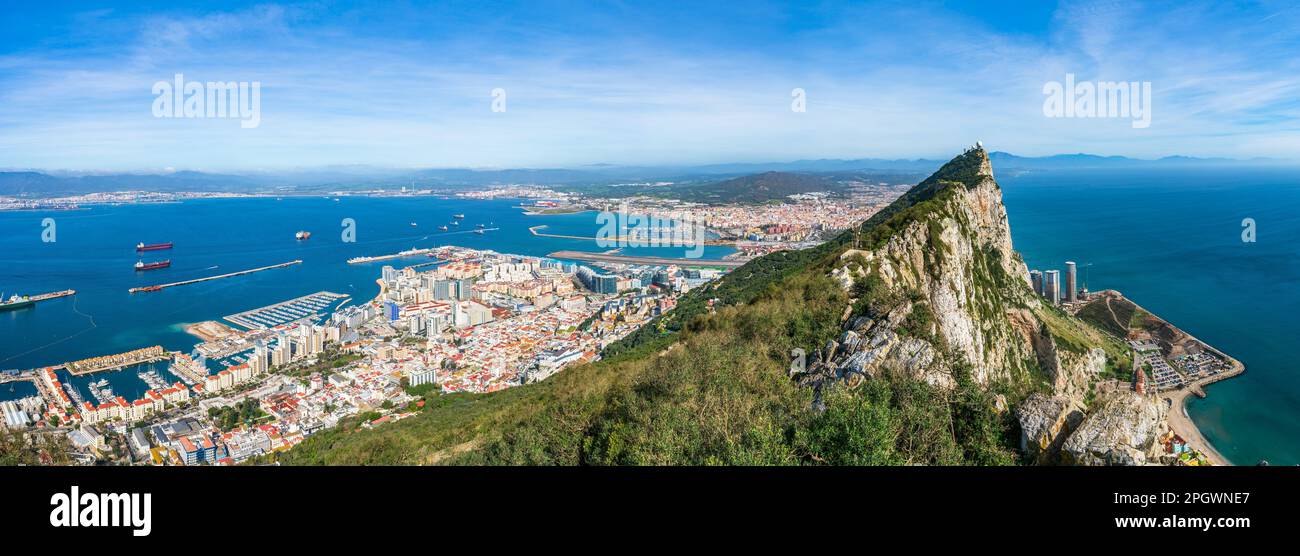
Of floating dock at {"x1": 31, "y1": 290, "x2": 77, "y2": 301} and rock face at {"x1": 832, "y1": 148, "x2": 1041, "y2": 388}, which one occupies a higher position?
rock face at {"x1": 832, "y1": 148, "x2": 1041, "y2": 388}

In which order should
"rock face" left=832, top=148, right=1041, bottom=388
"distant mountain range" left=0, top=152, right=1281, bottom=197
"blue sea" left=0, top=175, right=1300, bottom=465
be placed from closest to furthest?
"rock face" left=832, top=148, right=1041, bottom=388 → "blue sea" left=0, top=175, right=1300, bottom=465 → "distant mountain range" left=0, top=152, right=1281, bottom=197

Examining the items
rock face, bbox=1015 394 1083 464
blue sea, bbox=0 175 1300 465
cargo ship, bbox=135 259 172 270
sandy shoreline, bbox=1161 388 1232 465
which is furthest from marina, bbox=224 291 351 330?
sandy shoreline, bbox=1161 388 1232 465

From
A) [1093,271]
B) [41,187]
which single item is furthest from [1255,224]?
[41,187]

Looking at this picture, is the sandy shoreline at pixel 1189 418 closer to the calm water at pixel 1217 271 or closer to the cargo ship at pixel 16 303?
the calm water at pixel 1217 271

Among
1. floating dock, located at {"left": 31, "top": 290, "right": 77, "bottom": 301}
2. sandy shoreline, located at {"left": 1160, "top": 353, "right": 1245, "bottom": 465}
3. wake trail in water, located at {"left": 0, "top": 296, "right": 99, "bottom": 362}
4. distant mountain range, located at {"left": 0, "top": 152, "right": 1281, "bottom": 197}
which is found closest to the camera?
sandy shoreline, located at {"left": 1160, "top": 353, "right": 1245, "bottom": 465}

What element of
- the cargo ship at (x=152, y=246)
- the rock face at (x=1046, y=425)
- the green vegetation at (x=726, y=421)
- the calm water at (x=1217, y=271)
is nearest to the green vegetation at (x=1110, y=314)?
the calm water at (x=1217, y=271)

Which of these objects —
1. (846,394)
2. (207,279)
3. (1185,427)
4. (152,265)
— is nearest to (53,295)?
(207,279)

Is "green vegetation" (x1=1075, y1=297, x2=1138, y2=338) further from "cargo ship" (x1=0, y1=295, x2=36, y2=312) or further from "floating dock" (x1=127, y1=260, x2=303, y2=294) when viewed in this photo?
"cargo ship" (x1=0, y1=295, x2=36, y2=312)
